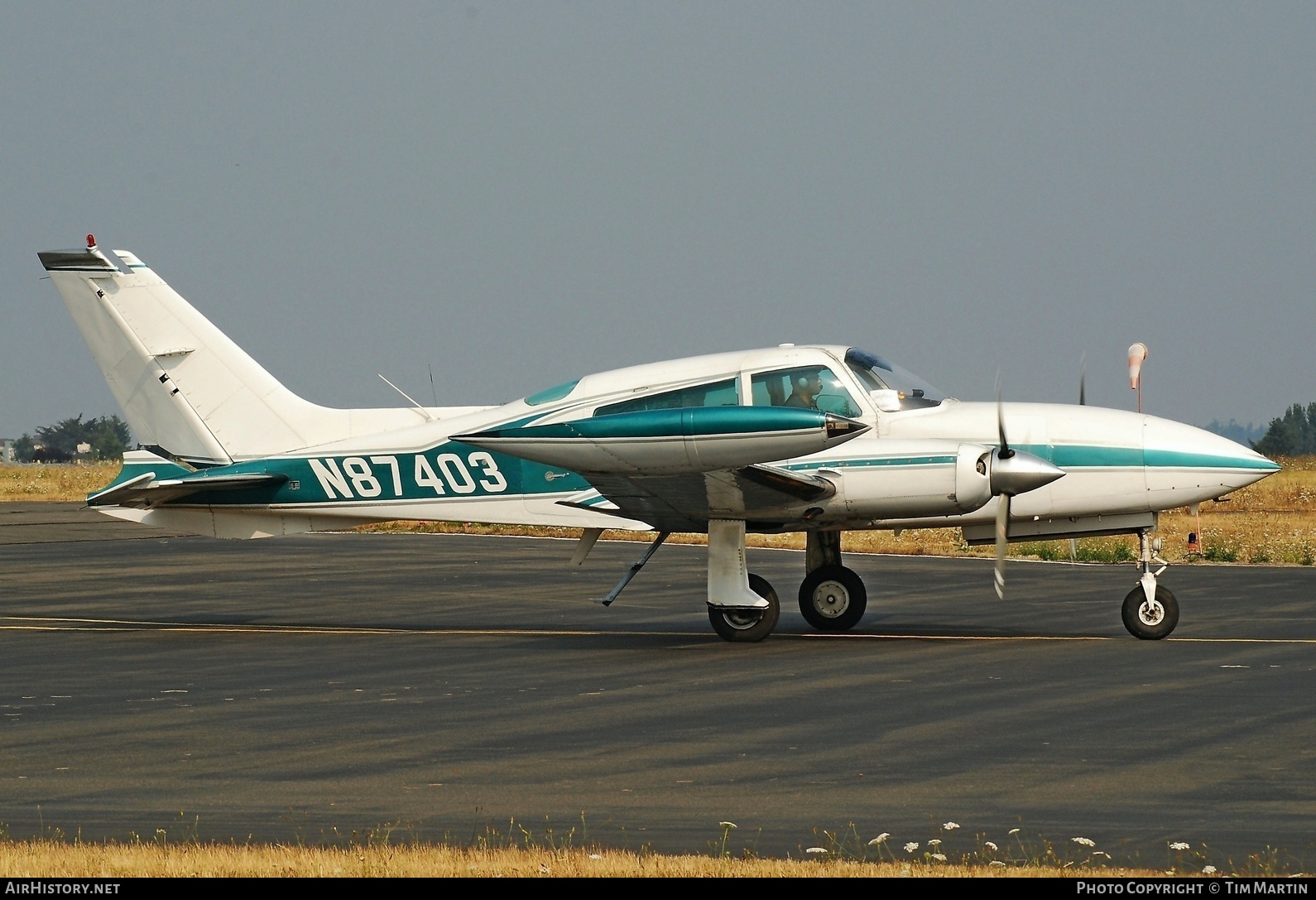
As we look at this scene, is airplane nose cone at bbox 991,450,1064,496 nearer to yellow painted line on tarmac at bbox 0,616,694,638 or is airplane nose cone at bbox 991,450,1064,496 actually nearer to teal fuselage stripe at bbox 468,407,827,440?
teal fuselage stripe at bbox 468,407,827,440

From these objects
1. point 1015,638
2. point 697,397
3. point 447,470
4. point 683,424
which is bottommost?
point 1015,638

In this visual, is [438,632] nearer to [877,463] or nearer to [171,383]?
[171,383]

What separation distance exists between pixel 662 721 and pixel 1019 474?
219 inches

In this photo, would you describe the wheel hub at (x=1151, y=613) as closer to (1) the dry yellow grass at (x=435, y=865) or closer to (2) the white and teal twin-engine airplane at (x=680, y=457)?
(2) the white and teal twin-engine airplane at (x=680, y=457)

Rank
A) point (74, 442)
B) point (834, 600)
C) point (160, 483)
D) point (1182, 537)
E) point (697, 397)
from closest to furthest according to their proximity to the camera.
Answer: point (697, 397) → point (834, 600) → point (160, 483) → point (1182, 537) → point (74, 442)

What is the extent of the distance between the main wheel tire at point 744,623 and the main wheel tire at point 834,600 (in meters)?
1.13

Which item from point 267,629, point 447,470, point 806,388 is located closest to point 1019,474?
point 806,388

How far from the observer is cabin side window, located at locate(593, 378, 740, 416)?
15.9 metres

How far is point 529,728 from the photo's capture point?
436 inches

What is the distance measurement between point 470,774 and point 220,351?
11.0 m

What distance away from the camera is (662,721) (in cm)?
1131

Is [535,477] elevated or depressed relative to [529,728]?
elevated

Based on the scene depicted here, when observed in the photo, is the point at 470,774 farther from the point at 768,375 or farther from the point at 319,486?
the point at 319,486

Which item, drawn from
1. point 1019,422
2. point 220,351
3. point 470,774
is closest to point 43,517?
point 220,351
